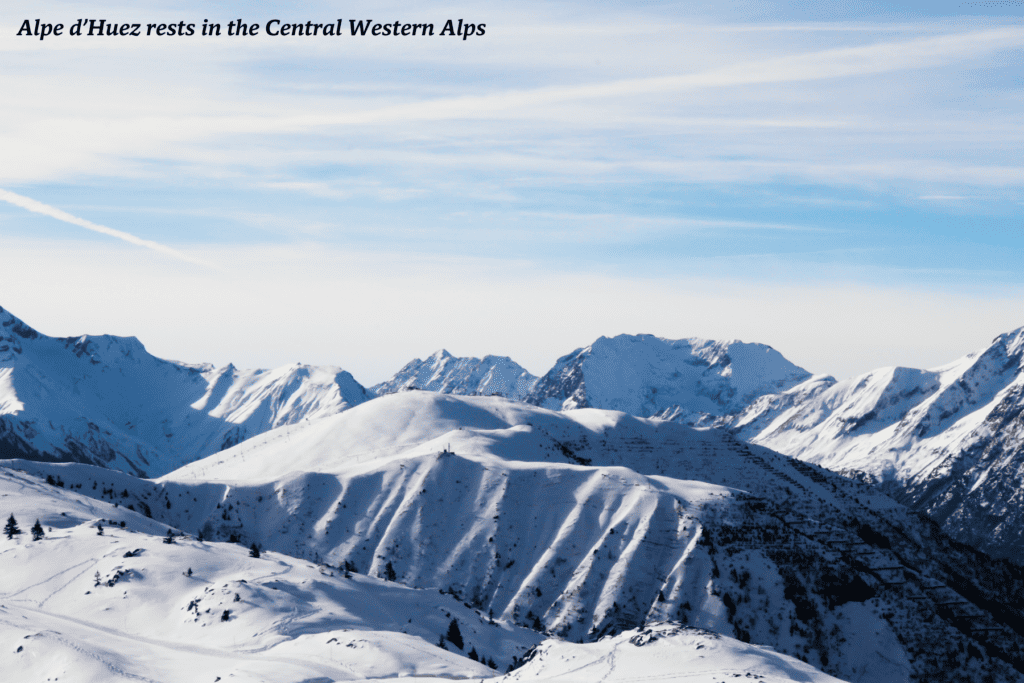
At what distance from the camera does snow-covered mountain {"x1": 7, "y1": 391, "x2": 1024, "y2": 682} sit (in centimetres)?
13800

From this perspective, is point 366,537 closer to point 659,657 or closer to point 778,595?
point 778,595

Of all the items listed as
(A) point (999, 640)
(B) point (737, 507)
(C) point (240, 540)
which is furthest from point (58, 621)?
(A) point (999, 640)

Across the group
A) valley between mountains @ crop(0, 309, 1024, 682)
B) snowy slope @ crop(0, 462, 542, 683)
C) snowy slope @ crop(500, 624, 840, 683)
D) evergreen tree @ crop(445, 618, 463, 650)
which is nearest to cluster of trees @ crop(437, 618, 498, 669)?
evergreen tree @ crop(445, 618, 463, 650)

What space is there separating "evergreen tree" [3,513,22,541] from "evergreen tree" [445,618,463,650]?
162 feet

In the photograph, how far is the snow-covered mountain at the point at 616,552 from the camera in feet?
453

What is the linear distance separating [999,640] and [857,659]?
34393 mm

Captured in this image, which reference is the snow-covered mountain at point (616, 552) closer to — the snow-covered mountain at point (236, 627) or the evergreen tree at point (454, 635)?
the snow-covered mountain at point (236, 627)

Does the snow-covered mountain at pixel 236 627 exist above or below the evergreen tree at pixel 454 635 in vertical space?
above

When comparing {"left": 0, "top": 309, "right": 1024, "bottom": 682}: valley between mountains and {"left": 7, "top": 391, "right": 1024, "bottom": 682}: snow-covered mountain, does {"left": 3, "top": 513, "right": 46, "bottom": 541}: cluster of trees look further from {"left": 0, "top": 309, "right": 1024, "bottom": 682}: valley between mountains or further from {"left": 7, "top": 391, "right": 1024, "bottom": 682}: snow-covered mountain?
{"left": 7, "top": 391, "right": 1024, "bottom": 682}: snow-covered mountain

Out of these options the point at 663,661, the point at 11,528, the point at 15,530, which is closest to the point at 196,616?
the point at 15,530

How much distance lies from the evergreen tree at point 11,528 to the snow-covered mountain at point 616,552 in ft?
169

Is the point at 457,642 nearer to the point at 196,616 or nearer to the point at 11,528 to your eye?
the point at 196,616

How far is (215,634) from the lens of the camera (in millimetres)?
82312

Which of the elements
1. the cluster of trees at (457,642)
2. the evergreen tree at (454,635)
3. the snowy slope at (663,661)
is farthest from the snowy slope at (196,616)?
the snowy slope at (663,661)
